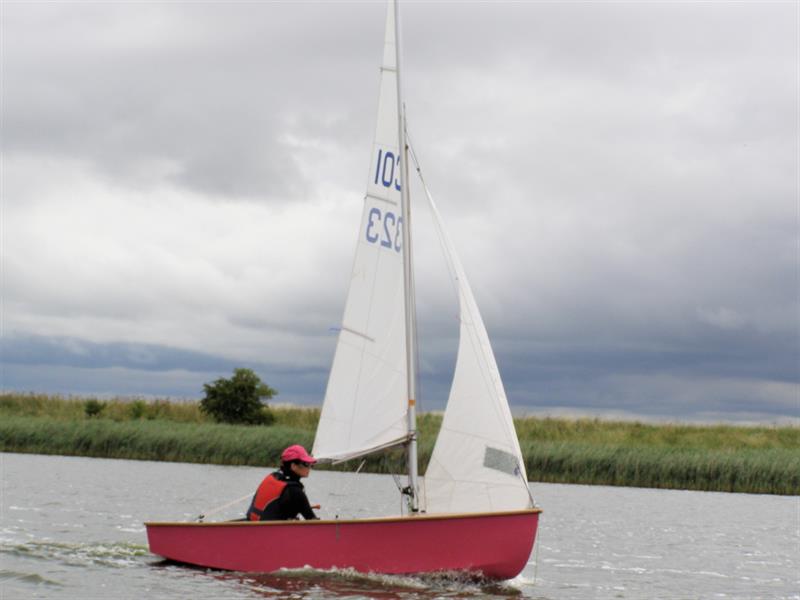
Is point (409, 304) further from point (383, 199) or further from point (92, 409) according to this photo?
point (92, 409)

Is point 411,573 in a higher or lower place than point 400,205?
lower

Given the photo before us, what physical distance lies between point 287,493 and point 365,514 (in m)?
11.5

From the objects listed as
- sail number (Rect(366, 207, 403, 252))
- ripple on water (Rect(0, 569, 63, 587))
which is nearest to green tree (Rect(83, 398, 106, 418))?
ripple on water (Rect(0, 569, 63, 587))

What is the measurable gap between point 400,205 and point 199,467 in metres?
26.4

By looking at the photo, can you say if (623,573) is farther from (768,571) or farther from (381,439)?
(381,439)

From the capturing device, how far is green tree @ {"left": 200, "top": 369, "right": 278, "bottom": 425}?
164 ft

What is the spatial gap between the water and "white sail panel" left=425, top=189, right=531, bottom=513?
1.24 meters

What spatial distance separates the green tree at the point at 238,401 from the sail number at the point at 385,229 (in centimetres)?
3490

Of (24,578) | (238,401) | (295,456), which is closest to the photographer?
(295,456)

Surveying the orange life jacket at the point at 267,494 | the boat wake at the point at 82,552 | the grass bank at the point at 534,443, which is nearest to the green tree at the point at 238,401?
the grass bank at the point at 534,443

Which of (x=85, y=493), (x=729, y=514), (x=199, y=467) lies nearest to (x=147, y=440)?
(x=199, y=467)

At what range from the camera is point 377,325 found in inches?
631

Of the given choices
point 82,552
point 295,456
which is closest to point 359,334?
point 295,456

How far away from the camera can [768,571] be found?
802 inches
